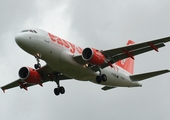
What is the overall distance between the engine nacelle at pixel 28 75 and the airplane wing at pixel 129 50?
6.56 m

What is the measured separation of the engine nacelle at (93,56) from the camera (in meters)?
42.7

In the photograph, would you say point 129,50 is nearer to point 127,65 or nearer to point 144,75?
point 144,75

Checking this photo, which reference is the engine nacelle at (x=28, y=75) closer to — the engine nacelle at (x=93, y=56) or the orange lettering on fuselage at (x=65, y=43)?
the orange lettering on fuselage at (x=65, y=43)

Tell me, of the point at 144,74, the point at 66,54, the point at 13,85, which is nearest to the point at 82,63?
the point at 66,54

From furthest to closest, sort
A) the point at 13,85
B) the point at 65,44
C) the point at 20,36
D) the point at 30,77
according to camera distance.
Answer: the point at 13,85 < the point at 30,77 < the point at 65,44 < the point at 20,36

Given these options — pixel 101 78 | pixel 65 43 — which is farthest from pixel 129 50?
pixel 65 43

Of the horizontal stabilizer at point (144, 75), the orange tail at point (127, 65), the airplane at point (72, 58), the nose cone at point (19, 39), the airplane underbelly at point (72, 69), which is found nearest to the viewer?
the nose cone at point (19, 39)

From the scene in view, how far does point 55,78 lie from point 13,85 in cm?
637

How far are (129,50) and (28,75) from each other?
11.2 m

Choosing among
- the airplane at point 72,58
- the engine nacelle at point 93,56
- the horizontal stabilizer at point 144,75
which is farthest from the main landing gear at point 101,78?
the horizontal stabilizer at point 144,75

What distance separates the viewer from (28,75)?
47.3m

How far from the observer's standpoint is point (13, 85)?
5259 cm

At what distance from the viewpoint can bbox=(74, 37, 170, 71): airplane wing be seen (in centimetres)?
4294

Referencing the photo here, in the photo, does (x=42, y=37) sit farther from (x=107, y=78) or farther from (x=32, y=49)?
(x=107, y=78)
